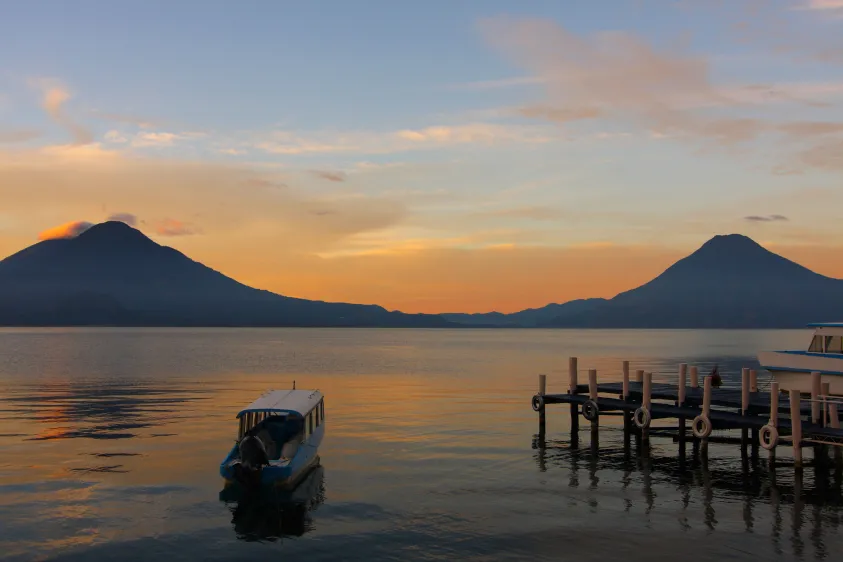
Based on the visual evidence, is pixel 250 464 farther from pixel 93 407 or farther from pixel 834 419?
pixel 93 407

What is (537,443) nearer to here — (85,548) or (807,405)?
(807,405)

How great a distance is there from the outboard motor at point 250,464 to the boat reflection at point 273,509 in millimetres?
740

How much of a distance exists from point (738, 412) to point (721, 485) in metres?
9.55

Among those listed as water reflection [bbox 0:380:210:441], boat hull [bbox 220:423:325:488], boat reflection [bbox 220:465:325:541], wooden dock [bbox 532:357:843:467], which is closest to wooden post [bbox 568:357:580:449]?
wooden dock [bbox 532:357:843:467]

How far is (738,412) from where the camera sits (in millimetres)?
38688

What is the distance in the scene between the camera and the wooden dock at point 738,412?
3010cm

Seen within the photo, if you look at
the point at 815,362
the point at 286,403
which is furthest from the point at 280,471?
the point at 815,362

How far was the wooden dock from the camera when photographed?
30.1 meters

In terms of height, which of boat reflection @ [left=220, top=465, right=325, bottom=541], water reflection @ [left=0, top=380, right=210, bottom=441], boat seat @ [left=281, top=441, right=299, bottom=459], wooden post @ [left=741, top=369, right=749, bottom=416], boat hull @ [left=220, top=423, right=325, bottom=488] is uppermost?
wooden post @ [left=741, top=369, right=749, bottom=416]

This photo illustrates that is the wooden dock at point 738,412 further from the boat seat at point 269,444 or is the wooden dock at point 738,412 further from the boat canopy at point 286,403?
the boat seat at point 269,444

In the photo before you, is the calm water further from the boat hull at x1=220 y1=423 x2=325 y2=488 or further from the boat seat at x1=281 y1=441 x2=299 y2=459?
the boat seat at x1=281 y1=441 x2=299 y2=459

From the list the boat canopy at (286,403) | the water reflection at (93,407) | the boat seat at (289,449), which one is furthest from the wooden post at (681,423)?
the water reflection at (93,407)

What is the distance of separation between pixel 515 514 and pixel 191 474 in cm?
1404

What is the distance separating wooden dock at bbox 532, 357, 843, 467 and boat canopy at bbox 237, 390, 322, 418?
47.9 ft
